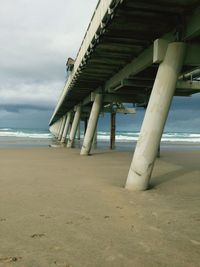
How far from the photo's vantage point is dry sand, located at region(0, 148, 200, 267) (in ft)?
12.2

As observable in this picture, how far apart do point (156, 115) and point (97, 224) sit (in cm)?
346

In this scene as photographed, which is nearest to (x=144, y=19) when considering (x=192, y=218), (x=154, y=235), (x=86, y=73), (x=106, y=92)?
(x=192, y=218)

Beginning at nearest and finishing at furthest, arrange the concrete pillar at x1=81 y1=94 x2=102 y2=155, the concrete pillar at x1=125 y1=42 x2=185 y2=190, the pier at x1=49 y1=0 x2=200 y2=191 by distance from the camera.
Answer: the pier at x1=49 y1=0 x2=200 y2=191, the concrete pillar at x1=125 y1=42 x2=185 y2=190, the concrete pillar at x1=81 y1=94 x2=102 y2=155

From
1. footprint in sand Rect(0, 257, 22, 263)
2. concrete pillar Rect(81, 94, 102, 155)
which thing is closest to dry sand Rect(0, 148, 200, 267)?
footprint in sand Rect(0, 257, 22, 263)

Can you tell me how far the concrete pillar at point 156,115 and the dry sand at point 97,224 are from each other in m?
0.43

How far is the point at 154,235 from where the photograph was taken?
4.51 meters

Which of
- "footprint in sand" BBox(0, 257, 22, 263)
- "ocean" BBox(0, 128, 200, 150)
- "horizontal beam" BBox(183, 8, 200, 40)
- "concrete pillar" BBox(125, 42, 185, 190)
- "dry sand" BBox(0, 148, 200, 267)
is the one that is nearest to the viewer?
"footprint in sand" BBox(0, 257, 22, 263)

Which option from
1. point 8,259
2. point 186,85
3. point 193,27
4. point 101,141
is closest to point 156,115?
point 193,27

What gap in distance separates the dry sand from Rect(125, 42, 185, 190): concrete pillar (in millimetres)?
426

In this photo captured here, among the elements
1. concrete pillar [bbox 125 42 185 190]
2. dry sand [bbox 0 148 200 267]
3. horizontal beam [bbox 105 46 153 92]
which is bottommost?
dry sand [bbox 0 148 200 267]

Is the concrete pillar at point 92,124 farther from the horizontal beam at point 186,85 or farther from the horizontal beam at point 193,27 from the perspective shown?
the horizontal beam at point 193,27

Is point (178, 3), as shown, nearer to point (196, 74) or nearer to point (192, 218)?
point (192, 218)

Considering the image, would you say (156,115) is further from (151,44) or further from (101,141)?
(101,141)

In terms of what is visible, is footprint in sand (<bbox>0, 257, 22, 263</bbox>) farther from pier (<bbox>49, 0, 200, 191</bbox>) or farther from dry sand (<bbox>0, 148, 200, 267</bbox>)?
pier (<bbox>49, 0, 200, 191</bbox>)
